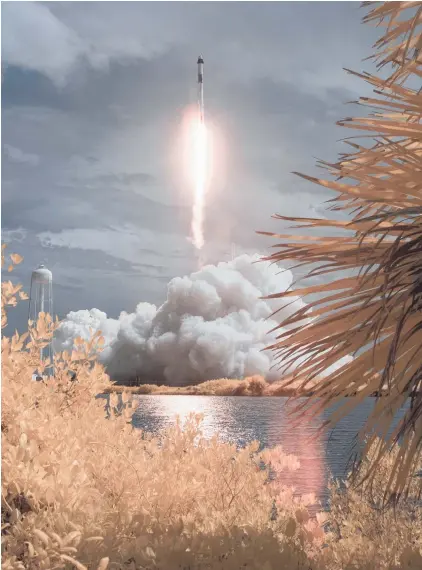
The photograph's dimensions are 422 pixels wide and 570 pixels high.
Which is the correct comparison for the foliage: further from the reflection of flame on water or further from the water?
the water

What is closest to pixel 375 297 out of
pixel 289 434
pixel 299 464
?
pixel 299 464

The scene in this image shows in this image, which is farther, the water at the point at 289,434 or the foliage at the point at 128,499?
the water at the point at 289,434

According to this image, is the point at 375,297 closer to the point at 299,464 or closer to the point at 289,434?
the point at 299,464

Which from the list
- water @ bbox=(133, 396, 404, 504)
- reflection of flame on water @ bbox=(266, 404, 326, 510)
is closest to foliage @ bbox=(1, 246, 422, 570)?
reflection of flame on water @ bbox=(266, 404, 326, 510)

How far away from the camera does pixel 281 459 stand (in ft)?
19.4

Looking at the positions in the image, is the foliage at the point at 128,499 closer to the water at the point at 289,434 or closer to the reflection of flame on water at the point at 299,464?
the reflection of flame on water at the point at 299,464

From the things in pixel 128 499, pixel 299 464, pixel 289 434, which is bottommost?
pixel 128 499

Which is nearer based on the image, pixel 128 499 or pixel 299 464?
pixel 128 499

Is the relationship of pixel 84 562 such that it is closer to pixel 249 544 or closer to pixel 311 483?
→ pixel 249 544

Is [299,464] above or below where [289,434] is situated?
below

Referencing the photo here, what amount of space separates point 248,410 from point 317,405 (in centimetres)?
4845

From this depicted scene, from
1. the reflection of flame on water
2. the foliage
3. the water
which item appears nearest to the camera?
the foliage

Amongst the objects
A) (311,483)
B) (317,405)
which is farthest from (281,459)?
(311,483)

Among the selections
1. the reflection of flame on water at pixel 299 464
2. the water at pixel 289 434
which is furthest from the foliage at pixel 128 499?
the water at pixel 289 434
